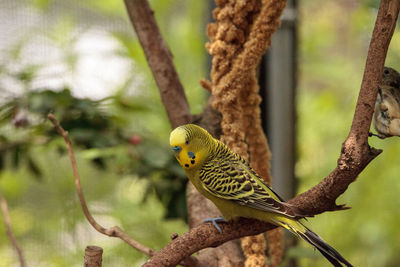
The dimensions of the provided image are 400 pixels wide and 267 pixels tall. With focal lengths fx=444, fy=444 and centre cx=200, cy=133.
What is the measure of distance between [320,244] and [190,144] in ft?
0.48

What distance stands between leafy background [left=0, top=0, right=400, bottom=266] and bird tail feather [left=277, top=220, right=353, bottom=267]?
526 millimetres

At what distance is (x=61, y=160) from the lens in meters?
1.13

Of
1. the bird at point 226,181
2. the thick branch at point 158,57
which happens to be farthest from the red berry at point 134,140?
the bird at point 226,181

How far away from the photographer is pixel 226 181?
16.9 inches

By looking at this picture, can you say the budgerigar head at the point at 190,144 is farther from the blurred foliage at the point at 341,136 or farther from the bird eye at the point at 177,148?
the blurred foliage at the point at 341,136

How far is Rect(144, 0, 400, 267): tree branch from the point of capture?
1.14 feet

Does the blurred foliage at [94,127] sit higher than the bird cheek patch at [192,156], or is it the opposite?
the bird cheek patch at [192,156]

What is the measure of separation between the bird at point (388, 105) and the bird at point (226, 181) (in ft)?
0.34

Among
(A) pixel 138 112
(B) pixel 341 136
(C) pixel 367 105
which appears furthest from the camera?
(B) pixel 341 136

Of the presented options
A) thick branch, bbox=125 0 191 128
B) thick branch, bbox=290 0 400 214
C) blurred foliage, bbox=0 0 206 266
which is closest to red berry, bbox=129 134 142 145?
blurred foliage, bbox=0 0 206 266

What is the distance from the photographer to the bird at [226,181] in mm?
398

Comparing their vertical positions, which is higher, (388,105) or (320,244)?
(388,105)

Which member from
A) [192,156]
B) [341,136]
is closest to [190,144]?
[192,156]

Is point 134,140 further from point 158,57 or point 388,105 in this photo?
point 388,105
